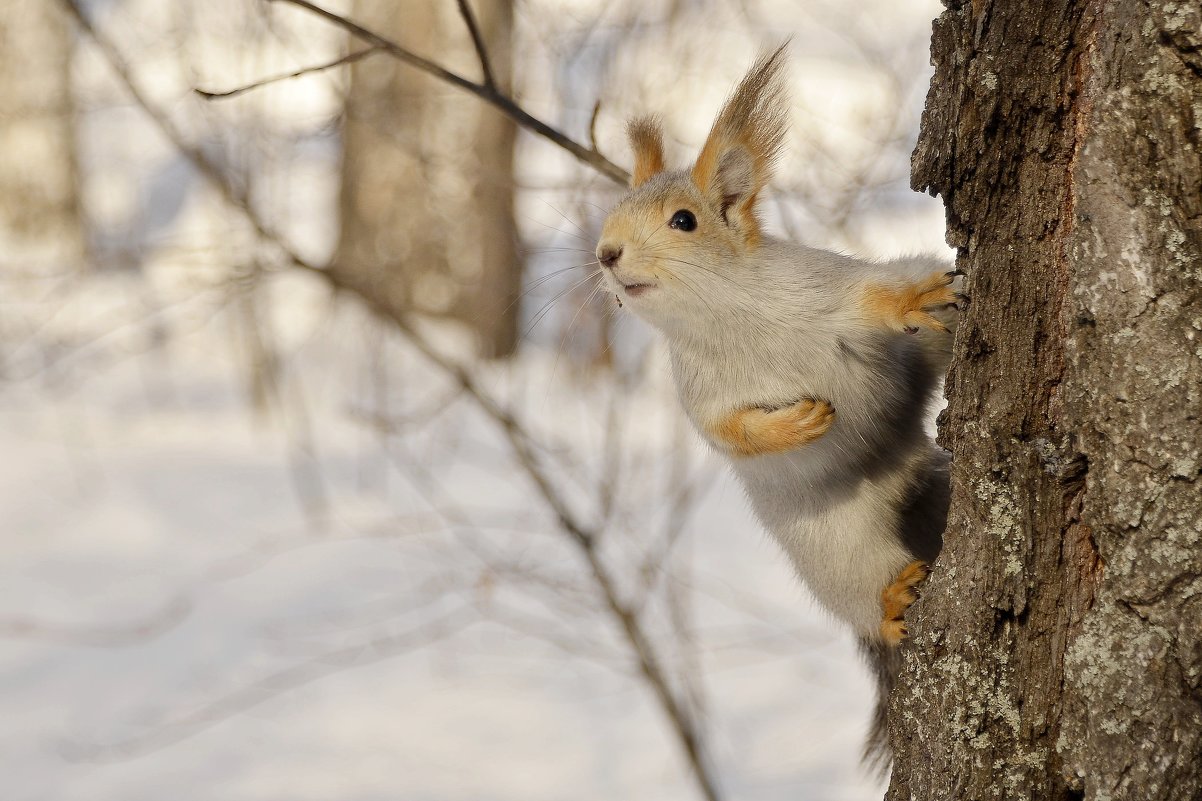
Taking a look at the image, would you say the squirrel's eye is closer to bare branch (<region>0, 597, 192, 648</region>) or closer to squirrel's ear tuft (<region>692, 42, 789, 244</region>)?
squirrel's ear tuft (<region>692, 42, 789, 244</region>)

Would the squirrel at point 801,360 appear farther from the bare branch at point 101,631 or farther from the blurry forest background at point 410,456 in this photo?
the bare branch at point 101,631

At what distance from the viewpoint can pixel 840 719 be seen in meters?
4.49

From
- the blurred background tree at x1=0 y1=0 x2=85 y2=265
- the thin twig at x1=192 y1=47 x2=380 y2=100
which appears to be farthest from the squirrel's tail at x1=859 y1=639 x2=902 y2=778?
the blurred background tree at x1=0 y1=0 x2=85 y2=265

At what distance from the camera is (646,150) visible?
2268 mm

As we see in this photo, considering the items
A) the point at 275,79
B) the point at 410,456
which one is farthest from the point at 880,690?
the point at 410,456

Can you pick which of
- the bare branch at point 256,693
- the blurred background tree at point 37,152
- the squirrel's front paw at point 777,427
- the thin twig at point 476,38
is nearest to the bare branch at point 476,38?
the thin twig at point 476,38

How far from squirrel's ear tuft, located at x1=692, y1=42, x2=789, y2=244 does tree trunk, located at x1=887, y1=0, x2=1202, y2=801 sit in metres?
0.58

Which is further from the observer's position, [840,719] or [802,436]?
[840,719]

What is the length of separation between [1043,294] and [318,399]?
6622 millimetres

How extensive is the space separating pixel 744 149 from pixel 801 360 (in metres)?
0.40

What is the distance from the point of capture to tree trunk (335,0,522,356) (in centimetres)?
591

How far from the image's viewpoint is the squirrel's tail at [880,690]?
1948 mm

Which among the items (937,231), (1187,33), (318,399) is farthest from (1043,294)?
(318,399)

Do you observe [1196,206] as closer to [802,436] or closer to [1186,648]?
[1186,648]
